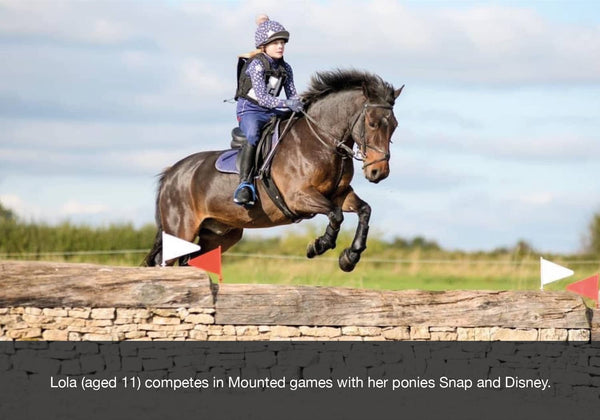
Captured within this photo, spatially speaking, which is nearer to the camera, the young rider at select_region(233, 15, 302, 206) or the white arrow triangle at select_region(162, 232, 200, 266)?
the young rider at select_region(233, 15, 302, 206)

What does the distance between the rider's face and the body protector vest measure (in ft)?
0.20

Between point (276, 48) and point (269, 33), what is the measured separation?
13 cm

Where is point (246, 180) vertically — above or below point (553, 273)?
above

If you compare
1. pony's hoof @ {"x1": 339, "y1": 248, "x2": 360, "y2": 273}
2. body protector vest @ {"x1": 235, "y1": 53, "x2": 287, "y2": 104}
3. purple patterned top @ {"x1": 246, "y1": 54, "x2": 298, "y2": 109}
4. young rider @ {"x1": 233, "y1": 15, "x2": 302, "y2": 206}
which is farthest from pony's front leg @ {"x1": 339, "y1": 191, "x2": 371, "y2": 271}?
body protector vest @ {"x1": 235, "y1": 53, "x2": 287, "y2": 104}

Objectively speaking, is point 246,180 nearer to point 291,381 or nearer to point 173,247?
point 173,247

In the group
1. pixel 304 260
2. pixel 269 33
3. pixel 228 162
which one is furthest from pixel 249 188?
pixel 304 260

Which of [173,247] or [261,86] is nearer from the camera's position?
[261,86]

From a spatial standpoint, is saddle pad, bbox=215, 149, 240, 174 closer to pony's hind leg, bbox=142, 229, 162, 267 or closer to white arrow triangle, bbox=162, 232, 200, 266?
white arrow triangle, bbox=162, 232, 200, 266

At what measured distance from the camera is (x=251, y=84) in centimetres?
820

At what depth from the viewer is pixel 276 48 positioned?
8023 millimetres

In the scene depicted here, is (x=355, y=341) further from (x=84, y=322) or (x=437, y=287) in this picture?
(x=437, y=287)

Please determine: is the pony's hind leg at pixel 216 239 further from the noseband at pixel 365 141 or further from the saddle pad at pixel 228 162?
the noseband at pixel 365 141

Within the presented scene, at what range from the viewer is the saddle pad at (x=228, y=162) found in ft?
27.6

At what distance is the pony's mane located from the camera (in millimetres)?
7816
